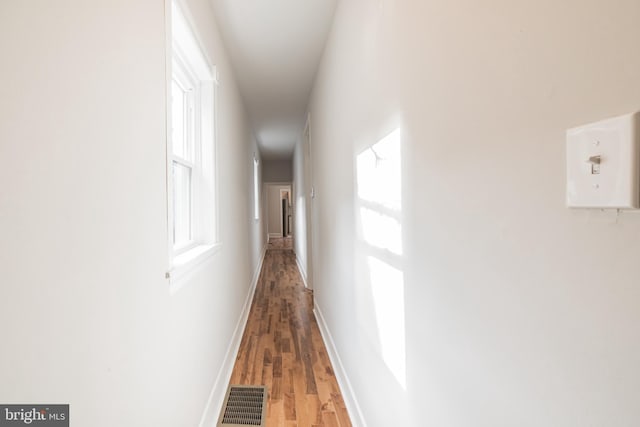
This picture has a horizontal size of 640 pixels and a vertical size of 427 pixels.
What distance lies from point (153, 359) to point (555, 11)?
4.50ft

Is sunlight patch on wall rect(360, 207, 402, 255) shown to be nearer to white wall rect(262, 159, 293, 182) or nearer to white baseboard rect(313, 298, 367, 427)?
white baseboard rect(313, 298, 367, 427)

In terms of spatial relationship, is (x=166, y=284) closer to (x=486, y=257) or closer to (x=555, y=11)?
(x=486, y=257)

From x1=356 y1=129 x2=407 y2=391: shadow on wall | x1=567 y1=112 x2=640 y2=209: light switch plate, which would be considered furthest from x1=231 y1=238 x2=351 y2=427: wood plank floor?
x1=567 y1=112 x2=640 y2=209: light switch plate

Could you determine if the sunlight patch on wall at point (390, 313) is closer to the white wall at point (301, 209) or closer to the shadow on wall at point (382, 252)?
the shadow on wall at point (382, 252)

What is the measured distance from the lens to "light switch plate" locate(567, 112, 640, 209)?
410mm

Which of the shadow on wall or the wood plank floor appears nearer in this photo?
the shadow on wall

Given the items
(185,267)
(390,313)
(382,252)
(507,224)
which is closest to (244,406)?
(185,267)

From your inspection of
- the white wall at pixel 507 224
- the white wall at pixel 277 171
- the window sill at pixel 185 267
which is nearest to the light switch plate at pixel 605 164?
the white wall at pixel 507 224

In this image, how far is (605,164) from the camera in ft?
1.43

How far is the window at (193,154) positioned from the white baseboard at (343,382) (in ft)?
4.05

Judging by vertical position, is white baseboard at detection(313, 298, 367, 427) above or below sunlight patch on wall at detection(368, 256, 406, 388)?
below

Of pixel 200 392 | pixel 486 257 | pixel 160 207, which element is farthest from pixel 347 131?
pixel 200 392

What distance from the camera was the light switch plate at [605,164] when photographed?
410mm

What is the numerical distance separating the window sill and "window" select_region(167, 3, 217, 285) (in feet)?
0.06
